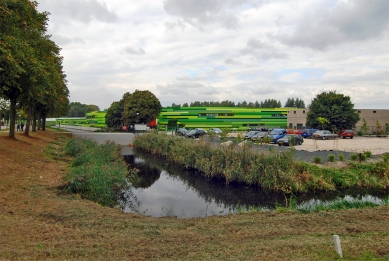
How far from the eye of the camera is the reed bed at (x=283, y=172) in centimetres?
1650

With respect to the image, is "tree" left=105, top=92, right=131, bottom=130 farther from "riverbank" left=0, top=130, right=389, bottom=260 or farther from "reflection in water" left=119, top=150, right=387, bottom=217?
"riverbank" left=0, top=130, right=389, bottom=260

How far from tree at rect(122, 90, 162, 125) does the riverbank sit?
56447mm

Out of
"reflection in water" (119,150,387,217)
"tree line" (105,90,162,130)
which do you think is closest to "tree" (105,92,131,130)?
"tree line" (105,90,162,130)

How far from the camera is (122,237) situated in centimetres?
692

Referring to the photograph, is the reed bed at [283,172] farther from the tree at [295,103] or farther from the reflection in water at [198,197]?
the tree at [295,103]

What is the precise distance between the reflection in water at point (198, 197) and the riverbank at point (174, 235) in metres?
3.51

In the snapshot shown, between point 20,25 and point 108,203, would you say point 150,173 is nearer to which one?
point 108,203

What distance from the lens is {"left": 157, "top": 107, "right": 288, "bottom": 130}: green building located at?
263 ft

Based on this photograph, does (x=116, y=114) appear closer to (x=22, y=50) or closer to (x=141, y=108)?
(x=141, y=108)

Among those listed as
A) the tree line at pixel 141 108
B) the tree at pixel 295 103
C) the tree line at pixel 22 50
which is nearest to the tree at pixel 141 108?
the tree line at pixel 141 108

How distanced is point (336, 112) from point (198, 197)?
46.8 meters

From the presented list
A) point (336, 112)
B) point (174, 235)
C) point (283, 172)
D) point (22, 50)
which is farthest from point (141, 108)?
point (174, 235)

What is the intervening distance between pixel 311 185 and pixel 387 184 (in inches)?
169

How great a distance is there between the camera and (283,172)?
1653 cm
